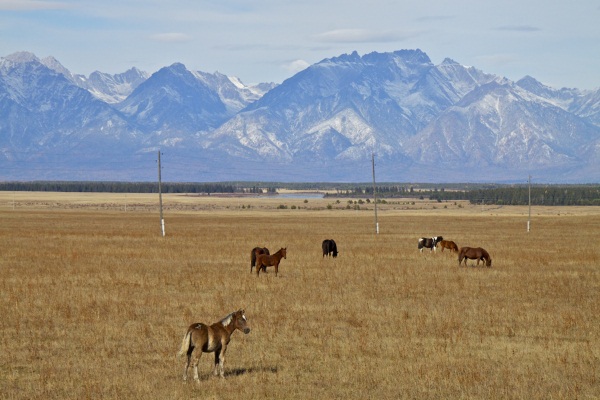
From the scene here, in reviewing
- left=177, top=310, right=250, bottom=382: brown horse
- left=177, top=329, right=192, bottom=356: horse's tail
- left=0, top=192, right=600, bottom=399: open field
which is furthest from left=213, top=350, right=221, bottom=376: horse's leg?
left=177, top=329, right=192, bottom=356: horse's tail

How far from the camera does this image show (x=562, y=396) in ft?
49.4

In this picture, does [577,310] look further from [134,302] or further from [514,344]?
[134,302]

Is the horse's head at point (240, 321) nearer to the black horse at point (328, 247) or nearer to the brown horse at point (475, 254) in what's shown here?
the brown horse at point (475, 254)

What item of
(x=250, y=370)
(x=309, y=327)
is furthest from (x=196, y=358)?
(x=309, y=327)

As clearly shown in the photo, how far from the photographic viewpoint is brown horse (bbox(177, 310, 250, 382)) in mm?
15203

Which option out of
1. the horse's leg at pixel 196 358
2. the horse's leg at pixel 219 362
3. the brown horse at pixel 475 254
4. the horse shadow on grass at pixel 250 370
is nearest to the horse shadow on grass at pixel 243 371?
the horse shadow on grass at pixel 250 370

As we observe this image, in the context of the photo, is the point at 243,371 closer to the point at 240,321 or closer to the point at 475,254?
the point at 240,321

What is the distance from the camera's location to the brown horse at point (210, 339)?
1520cm

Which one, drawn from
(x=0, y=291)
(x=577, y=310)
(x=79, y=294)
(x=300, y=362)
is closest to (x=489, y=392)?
(x=300, y=362)

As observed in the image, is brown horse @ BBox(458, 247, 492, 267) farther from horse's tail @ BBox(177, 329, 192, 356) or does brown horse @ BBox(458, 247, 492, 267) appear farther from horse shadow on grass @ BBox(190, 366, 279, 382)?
horse's tail @ BBox(177, 329, 192, 356)

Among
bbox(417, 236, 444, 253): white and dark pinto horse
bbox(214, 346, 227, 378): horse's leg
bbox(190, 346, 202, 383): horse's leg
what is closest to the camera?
bbox(190, 346, 202, 383): horse's leg

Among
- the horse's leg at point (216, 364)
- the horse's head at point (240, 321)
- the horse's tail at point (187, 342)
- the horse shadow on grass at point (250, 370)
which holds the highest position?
the horse's head at point (240, 321)

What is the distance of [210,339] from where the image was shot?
15.5 metres

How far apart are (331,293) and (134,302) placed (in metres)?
6.16
